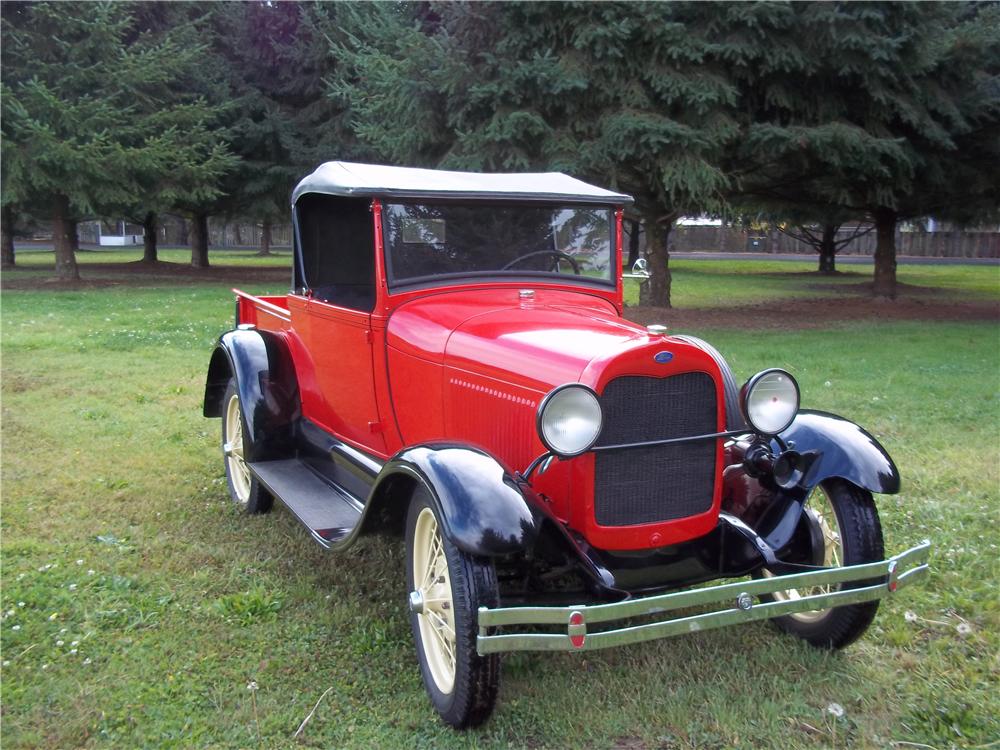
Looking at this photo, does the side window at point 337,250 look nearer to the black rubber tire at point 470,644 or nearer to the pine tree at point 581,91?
the black rubber tire at point 470,644

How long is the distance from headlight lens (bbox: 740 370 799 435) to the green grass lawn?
3.13 feet

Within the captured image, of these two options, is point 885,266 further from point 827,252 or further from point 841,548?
point 841,548

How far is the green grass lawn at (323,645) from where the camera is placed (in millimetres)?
3076

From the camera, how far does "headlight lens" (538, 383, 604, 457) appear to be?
9.70ft

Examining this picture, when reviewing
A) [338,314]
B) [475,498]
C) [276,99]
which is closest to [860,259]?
[276,99]

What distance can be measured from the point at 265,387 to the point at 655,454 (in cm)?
271

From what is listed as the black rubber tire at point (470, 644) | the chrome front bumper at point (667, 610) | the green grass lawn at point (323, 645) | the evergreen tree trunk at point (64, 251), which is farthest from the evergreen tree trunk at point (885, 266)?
the evergreen tree trunk at point (64, 251)

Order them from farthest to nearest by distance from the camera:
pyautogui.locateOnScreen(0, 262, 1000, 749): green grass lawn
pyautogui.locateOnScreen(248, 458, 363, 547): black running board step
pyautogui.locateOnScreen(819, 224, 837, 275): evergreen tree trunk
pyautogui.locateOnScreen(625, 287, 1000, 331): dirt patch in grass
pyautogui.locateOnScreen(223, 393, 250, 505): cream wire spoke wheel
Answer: pyautogui.locateOnScreen(819, 224, 837, 275): evergreen tree trunk, pyautogui.locateOnScreen(625, 287, 1000, 331): dirt patch in grass, pyautogui.locateOnScreen(223, 393, 250, 505): cream wire spoke wheel, pyautogui.locateOnScreen(248, 458, 363, 547): black running board step, pyautogui.locateOnScreen(0, 262, 1000, 749): green grass lawn

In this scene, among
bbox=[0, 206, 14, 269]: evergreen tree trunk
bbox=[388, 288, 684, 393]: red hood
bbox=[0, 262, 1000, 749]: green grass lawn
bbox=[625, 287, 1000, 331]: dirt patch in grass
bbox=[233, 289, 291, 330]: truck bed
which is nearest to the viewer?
bbox=[0, 262, 1000, 749]: green grass lawn

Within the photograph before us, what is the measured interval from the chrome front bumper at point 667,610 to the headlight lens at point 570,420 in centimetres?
54

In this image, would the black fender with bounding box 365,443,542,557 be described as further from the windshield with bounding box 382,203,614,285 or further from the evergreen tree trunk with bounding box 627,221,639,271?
the evergreen tree trunk with bounding box 627,221,639,271

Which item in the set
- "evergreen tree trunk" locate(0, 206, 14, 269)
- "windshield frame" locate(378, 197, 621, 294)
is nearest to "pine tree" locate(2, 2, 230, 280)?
"evergreen tree trunk" locate(0, 206, 14, 269)

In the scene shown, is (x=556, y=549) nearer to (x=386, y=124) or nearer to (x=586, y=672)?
(x=586, y=672)

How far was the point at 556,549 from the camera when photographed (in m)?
3.17
